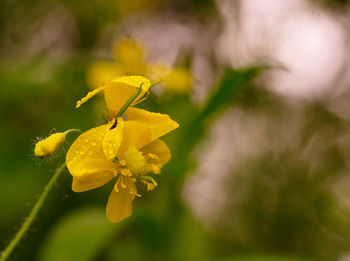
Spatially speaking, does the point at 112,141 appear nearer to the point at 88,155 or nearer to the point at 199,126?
the point at 88,155

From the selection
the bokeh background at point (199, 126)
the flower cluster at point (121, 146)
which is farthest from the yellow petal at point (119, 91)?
the bokeh background at point (199, 126)

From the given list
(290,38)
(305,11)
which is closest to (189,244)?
(290,38)

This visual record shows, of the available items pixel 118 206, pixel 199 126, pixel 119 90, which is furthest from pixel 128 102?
pixel 199 126

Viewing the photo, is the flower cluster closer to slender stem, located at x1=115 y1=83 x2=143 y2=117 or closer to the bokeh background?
slender stem, located at x1=115 y1=83 x2=143 y2=117

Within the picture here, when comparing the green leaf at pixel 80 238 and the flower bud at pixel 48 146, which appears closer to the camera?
the flower bud at pixel 48 146

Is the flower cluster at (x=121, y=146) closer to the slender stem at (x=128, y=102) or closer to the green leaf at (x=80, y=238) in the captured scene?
the slender stem at (x=128, y=102)

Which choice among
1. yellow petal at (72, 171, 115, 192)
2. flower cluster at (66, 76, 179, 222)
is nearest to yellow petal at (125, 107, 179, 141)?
flower cluster at (66, 76, 179, 222)

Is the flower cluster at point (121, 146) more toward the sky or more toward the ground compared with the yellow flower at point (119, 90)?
more toward the ground
